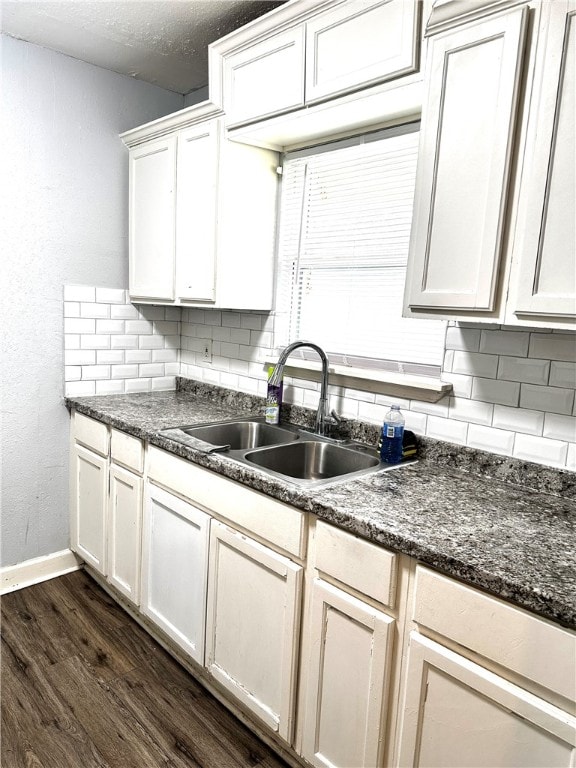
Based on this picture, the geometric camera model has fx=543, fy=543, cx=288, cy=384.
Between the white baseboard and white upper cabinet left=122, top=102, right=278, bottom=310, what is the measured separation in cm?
142

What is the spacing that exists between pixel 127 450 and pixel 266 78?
1.54 m

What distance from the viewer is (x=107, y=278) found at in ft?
9.27

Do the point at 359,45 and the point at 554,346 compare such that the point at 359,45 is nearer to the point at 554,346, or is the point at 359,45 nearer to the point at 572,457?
the point at 554,346

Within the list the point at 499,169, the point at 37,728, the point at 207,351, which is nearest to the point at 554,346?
the point at 499,169

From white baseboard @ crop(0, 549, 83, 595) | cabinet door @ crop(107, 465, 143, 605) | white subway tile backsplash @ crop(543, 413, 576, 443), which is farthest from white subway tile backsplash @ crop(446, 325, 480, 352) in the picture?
white baseboard @ crop(0, 549, 83, 595)

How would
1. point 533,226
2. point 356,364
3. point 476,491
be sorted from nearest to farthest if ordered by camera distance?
point 533,226, point 476,491, point 356,364

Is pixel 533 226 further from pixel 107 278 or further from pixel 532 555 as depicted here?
pixel 107 278

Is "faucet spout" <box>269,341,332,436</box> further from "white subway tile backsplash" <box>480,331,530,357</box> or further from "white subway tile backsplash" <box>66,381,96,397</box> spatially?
"white subway tile backsplash" <box>66,381,96,397</box>

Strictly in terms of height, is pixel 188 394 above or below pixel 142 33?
below

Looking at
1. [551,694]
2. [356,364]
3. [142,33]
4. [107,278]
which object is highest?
[142,33]

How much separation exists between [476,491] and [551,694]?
0.62m

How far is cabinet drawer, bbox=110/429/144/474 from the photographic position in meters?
2.22

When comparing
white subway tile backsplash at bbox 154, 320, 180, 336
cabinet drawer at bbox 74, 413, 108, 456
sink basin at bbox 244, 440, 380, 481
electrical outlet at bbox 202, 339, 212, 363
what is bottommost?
cabinet drawer at bbox 74, 413, 108, 456

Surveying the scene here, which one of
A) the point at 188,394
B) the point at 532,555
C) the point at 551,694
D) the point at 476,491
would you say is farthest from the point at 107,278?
the point at 551,694
